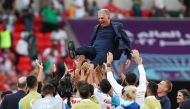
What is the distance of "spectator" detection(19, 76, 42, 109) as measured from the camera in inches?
563

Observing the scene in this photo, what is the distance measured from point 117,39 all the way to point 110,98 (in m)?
1.67

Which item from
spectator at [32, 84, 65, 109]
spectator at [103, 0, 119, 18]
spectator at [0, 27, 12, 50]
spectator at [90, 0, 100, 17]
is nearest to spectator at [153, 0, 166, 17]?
spectator at [103, 0, 119, 18]

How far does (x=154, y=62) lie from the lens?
25953 millimetres

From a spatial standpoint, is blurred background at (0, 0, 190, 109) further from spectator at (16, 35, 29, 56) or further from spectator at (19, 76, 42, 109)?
spectator at (19, 76, 42, 109)

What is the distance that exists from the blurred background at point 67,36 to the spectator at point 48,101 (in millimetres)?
10742

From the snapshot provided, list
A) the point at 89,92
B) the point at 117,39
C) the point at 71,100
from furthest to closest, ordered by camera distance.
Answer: the point at 117,39
the point at 71,100
the point at 89,92

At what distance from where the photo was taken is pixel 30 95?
567 inches

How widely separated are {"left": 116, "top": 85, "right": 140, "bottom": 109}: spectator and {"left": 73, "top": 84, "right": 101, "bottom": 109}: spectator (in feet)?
1.43

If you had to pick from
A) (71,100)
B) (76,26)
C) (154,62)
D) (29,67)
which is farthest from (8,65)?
(71,100)

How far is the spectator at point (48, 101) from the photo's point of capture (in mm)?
13703

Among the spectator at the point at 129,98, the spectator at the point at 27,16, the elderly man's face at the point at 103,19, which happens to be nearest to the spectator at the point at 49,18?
the spectator at the point at 27,16

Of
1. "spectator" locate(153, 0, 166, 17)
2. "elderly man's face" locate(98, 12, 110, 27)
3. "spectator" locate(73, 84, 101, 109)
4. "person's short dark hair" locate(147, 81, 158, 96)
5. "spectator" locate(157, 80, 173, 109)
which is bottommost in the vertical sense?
"spectator" locate(153, 0, 166, 17)

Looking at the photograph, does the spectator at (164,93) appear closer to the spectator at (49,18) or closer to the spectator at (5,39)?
the spectator at (5,39)

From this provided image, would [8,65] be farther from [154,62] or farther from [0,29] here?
[154,62]
